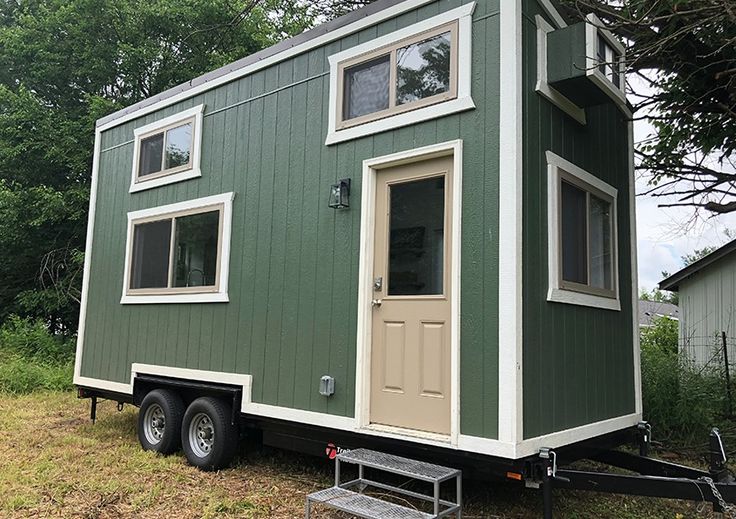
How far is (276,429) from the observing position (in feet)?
15.1

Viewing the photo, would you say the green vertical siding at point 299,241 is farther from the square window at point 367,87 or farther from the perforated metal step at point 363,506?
the perforated metal step at point 363,506

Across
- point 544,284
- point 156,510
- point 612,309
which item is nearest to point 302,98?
point 544,284

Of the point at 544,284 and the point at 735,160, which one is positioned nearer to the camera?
the point at 544,284

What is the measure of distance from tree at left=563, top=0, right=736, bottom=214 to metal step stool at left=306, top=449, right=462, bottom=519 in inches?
132

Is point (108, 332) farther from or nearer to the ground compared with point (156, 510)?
farther from the ground

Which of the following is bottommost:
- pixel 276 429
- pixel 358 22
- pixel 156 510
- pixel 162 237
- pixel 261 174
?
pixel 156 510

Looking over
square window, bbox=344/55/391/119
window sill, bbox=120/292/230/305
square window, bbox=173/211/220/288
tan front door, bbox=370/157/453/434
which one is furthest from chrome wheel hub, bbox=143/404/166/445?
square window, bbox=344/55/391/119

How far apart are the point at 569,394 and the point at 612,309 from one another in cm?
102

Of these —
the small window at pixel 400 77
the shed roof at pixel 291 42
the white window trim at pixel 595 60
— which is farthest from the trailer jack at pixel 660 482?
the shed roof at pixel 291 42

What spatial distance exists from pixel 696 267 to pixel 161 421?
887 cm

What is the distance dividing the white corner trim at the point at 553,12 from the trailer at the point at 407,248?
0.09 feet

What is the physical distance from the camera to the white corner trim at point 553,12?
12.9ft

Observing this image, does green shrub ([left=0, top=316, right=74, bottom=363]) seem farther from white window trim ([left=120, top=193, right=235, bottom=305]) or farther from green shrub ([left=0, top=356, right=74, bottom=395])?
white window trim ([left=120, top=193, right=235, bottom=305])

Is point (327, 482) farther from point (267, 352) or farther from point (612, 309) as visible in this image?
point (612, 309)
